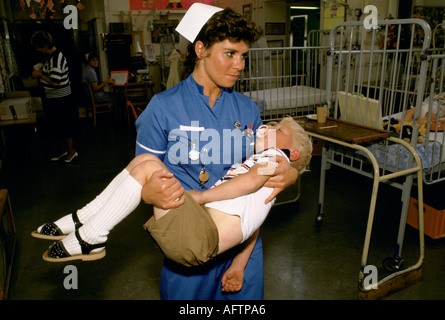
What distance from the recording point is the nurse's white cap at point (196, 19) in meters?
1.47

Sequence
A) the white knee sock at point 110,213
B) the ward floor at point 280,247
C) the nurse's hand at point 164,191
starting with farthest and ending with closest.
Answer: the ward floor at point 280,247, the white knee sock at point 110,213, the nurse's hand at point 164,191

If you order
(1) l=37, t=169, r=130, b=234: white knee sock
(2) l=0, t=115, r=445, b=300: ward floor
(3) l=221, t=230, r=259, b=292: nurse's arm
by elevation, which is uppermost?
(1) l=37, t=169, r=130, b=234: white knee sock

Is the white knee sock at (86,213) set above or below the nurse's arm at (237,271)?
above

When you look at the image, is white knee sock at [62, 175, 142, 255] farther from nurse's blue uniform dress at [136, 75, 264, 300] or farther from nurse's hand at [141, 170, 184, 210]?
nurse's blue uniform dress at [136, 75, 264, 300]

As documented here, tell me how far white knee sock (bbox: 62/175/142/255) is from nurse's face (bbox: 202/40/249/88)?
0.56 meters

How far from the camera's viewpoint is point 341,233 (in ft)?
10.5

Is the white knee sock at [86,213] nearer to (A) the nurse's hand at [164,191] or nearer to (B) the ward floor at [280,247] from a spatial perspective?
(A) the nurse's hand at [164,191]

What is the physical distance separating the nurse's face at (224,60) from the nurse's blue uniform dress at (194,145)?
10 centimetres

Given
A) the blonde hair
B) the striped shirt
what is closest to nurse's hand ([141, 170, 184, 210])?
the blonde hair

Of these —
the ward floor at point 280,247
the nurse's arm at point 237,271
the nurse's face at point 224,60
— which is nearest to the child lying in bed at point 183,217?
the nurse's arm at point 237,271

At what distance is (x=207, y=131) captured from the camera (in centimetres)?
149

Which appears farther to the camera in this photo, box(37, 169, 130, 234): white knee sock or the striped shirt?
the striped shirt

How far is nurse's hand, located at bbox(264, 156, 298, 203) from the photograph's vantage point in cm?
148
